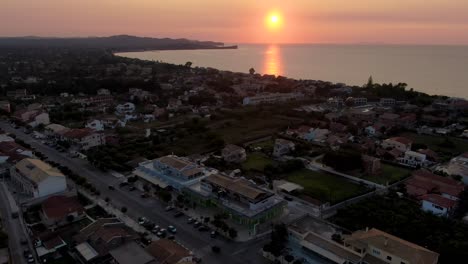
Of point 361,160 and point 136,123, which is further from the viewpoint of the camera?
point 136,123

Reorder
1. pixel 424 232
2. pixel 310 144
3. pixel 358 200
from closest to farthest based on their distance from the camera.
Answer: pixel 424 232 < pixel 358 200 < pixel 310 144

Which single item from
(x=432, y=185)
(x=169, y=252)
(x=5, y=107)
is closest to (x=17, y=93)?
(x=5, y=107)

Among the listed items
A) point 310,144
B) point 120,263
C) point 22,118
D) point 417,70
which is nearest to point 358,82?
point 417,70

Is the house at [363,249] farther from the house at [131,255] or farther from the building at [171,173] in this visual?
the building at [171,173]

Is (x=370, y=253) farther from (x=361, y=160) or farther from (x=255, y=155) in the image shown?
(x=255, y=155)

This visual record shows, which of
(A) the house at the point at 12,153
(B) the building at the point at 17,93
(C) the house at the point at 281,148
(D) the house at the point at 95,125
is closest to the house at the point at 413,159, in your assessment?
(C) the house at the point at 281,148

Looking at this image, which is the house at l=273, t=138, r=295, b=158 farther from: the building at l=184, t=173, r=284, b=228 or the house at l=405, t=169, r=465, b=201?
the house at l=405, t=169, r=465, b=201
